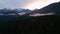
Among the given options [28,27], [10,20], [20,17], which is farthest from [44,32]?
[10,20]

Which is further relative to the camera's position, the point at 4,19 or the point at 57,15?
the point at 4,19

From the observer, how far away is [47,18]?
2.11 m

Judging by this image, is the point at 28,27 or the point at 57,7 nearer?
the point at 28,27

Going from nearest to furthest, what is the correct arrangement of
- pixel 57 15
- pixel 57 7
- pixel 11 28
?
pixel 57 15
pixel 11 28
pixel 57 7

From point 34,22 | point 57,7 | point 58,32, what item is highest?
point 57,7

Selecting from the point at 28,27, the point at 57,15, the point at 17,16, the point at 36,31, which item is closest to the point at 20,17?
the point at 17,16

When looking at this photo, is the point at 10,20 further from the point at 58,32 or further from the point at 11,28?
the point at 58,32

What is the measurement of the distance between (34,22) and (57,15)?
401mm

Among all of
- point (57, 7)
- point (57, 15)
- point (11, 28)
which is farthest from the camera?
point (57, 7)

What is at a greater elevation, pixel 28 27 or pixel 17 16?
pixel 17 16

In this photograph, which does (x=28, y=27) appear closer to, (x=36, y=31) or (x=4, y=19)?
(x=36, y=31)

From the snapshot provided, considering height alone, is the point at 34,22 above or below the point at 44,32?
above

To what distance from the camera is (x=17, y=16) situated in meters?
2.22

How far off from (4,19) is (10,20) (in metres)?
0.11
